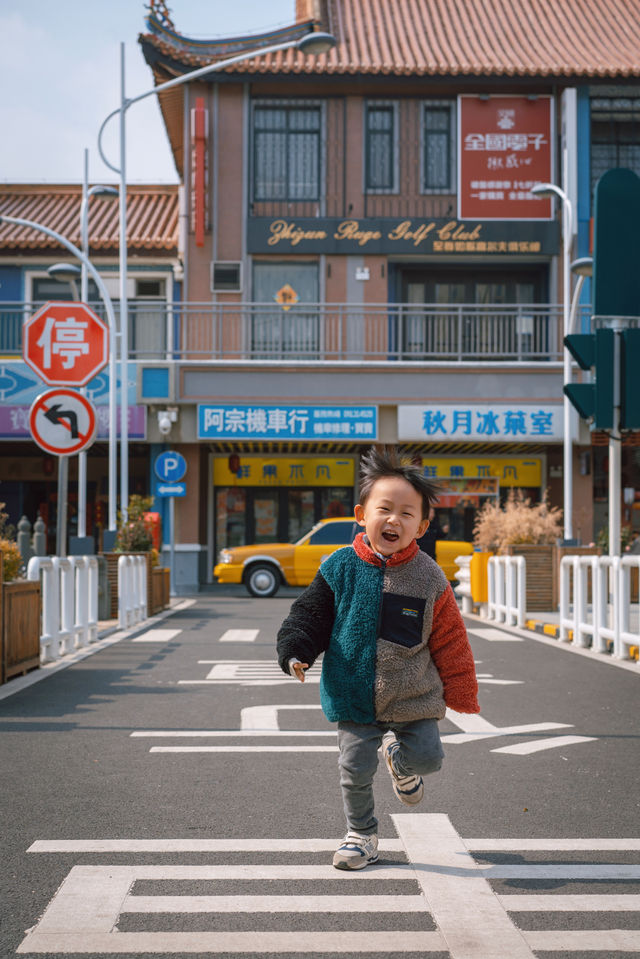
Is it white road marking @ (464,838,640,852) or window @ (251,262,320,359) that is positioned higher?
window @ (251,262,320,359)

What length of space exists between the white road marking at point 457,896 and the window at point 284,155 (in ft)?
87.3

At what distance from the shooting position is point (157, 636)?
1536 centimetres

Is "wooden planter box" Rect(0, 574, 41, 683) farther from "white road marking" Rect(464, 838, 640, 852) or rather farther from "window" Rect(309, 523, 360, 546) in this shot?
"window" Rect(309, 523, 360, 546)

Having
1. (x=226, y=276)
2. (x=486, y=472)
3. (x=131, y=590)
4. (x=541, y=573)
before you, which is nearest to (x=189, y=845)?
(x=131, y=590)

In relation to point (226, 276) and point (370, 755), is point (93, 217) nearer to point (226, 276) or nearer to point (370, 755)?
point (226, 276)

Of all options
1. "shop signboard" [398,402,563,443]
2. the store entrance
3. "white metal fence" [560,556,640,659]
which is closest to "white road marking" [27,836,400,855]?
"white metal fence" [560,556,640,659]

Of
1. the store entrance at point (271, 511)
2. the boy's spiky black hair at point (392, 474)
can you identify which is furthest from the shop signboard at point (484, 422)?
the boy's spiky black hair at point (392, 474)

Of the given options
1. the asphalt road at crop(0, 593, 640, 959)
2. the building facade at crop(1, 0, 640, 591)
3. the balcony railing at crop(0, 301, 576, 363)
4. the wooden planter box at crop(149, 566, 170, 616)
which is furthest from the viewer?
the balcony railing at crop(0, 301, 576, 363)

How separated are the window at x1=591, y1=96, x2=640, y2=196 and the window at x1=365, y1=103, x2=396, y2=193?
16.5 feet

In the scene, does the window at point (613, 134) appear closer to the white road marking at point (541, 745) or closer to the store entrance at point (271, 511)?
the store entrance at point (271, 511)

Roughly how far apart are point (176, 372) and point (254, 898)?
25382 millimetres

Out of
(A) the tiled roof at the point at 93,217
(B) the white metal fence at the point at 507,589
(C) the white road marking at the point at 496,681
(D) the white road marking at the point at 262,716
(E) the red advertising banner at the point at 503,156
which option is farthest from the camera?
(A) the tiled roof at the point at 93,217

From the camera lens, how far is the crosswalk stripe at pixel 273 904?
385 centimetres

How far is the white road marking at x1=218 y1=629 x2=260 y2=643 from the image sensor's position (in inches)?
579
